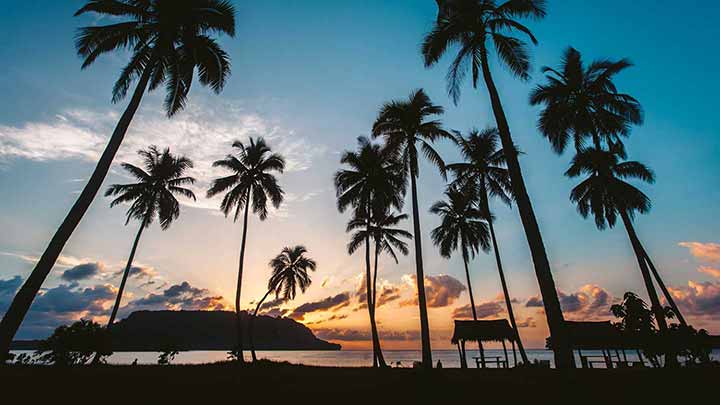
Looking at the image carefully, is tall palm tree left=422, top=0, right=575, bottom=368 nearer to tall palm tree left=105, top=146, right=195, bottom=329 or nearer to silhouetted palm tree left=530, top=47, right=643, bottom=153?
silhouetted palm tree left=530, top=47, right=643, bottom=153

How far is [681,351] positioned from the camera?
24.7 metres

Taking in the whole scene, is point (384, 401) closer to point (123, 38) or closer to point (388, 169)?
point (123, 38)

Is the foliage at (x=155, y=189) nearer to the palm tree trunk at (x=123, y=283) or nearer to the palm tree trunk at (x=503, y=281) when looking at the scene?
the palm tree trunk at (x=123, y=283)

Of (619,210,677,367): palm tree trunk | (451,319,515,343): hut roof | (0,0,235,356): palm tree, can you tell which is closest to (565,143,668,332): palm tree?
(619,210,677,367): palm tree trunk

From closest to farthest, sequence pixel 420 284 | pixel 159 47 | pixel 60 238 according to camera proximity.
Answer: pixel 60 238 < pixel 159 47 < pixel 420 284

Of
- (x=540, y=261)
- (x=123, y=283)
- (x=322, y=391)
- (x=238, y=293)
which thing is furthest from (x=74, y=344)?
Answer: (x=540, y=261)

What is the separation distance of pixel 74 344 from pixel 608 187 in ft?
107

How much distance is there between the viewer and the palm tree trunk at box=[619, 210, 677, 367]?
59.1 ft

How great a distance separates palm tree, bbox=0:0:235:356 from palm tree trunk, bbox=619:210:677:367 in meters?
22.9

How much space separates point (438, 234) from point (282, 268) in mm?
17025

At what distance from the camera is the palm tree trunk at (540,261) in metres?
9.33

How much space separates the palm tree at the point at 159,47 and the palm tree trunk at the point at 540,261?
40.7 ft

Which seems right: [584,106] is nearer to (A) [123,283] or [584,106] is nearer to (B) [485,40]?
(B) [485,40]

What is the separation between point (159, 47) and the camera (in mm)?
13578
